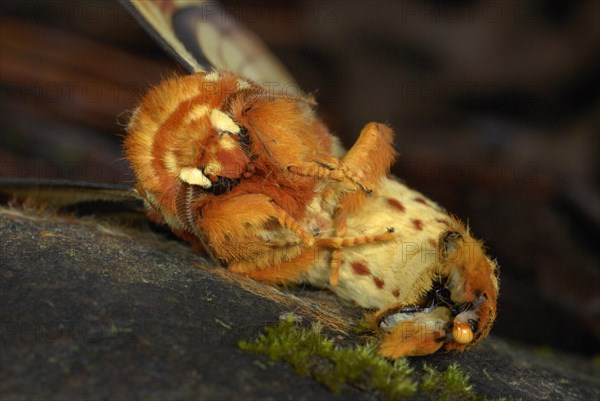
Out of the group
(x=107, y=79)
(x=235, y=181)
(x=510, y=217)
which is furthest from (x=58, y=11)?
(x=510, y=217)

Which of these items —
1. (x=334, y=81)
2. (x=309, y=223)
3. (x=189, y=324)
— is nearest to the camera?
(x=189, y=324)

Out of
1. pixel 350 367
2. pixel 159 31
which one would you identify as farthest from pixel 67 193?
pixel 350 367

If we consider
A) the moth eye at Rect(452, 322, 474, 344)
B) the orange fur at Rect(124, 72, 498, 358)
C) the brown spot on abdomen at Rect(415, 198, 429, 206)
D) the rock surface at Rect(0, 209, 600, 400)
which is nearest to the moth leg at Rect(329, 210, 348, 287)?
the orange fur at Rect(124, 72, 498, 358)

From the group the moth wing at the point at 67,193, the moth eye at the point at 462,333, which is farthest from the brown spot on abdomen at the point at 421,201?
the moth wing at the point at 67,193

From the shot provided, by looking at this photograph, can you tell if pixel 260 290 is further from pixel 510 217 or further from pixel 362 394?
pixel 510 217

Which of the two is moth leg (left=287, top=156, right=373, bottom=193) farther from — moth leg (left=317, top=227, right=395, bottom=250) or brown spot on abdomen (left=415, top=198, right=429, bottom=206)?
brown spot on abdomen (left=415, top=198, right=429, bottom=206)

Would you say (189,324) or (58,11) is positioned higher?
(58,11)
